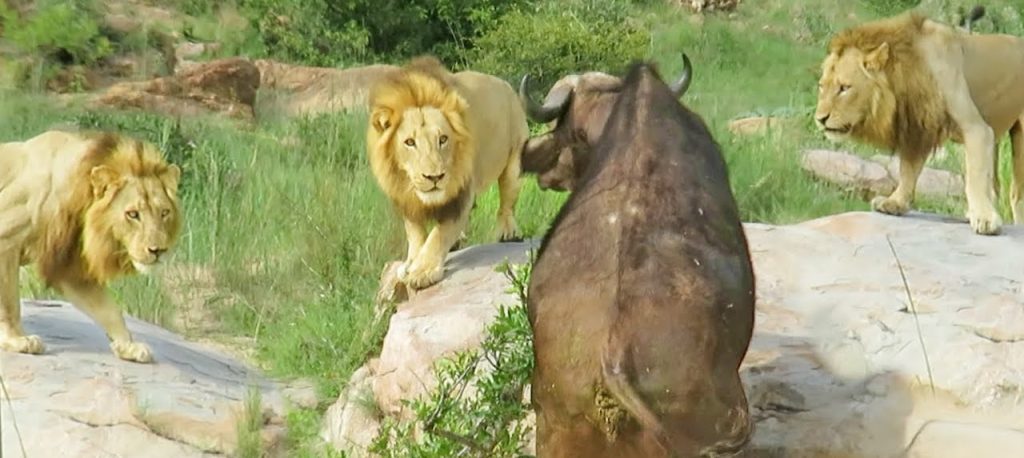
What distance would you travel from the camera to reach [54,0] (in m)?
21.6

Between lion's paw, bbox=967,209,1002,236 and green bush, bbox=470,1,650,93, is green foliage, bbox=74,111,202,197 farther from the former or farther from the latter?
lion's paw, bbox=967,209,1002,236

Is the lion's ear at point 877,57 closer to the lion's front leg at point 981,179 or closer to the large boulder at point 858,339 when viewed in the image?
the lion's front leg at point 981,179

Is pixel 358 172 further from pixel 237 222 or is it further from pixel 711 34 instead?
pixel 711 34

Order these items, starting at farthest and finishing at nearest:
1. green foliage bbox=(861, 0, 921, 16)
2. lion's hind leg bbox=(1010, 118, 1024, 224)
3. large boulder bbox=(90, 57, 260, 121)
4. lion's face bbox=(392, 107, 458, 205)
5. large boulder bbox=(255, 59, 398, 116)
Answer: green foliage bbox=(861, 0, 921, 16) → large boulder bbox=(90, 57, 260, 121) → large boulder bbox=(255, 59, 398, 116) → lion's hind leg bbox=(1010, 118, 1024, 224) → lion's face bbox=(392, 107, 458, 205)

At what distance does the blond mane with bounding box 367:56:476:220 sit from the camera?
673 cm

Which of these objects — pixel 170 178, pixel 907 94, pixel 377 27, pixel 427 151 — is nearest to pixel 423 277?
pixel 427 151

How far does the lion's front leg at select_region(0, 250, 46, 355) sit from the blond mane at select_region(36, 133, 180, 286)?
143 millimetres

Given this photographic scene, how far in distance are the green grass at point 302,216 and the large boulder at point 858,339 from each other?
79cm

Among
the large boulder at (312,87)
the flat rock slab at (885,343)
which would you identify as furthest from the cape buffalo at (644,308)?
the large boulder at (312,87)

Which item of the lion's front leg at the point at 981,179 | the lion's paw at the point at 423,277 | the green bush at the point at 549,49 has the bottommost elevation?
the green bush at the point at 549,49

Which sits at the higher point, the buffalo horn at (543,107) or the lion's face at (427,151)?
the buffalo horn at (543,107)

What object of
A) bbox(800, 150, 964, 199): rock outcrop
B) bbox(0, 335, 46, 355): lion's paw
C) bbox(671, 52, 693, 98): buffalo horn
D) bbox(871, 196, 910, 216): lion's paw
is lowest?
bbox(800, 150, 964, 199): rock outcrop

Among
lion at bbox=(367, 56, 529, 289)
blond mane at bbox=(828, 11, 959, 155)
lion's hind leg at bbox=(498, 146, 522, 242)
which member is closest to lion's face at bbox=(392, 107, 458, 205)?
lion at bbox=(367, 56, 529, 289)

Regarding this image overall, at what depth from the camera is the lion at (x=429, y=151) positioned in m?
6.61
